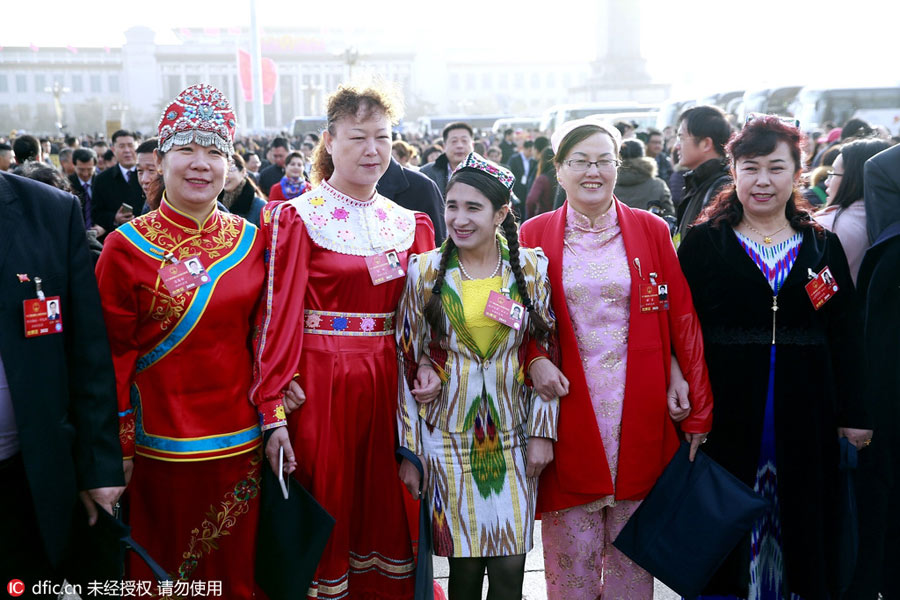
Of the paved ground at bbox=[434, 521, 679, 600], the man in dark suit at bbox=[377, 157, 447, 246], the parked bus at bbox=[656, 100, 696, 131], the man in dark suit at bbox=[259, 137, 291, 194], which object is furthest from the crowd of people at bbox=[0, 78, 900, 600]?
the parked bus at bbox=[656, 100, 696, 131]

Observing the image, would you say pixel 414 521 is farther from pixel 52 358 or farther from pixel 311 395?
pixel 52 358

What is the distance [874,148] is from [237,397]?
122 inches

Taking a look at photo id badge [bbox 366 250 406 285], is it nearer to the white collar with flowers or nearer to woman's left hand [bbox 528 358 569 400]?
Result: the white collar with flowers

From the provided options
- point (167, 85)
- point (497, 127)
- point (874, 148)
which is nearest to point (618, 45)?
point (497, 127)

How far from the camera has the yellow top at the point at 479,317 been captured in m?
2.71

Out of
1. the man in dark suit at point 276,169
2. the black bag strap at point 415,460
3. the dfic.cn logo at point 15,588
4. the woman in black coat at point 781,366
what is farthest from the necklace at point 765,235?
the man in dark suit at point 276,169

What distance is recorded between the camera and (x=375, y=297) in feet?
9.35

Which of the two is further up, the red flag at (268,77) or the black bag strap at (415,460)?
the red flag at (268,77)

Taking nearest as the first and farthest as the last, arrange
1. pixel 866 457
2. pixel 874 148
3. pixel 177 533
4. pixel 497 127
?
1. pixel 177 533
2. pixel 866 457
3. pixel 874 148
4. pixel 497 127

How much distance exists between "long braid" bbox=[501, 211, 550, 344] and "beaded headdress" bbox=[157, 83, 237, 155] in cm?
101

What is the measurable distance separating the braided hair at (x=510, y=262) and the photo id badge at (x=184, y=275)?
0.75m

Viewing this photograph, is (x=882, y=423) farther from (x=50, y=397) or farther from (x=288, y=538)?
(x=50, y=397)

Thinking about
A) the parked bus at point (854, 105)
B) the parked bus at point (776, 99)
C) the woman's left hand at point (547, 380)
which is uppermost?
the parked bus at point (776, 99)

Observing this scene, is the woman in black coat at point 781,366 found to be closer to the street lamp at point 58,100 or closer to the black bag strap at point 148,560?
the black bag strap at point 148,560
